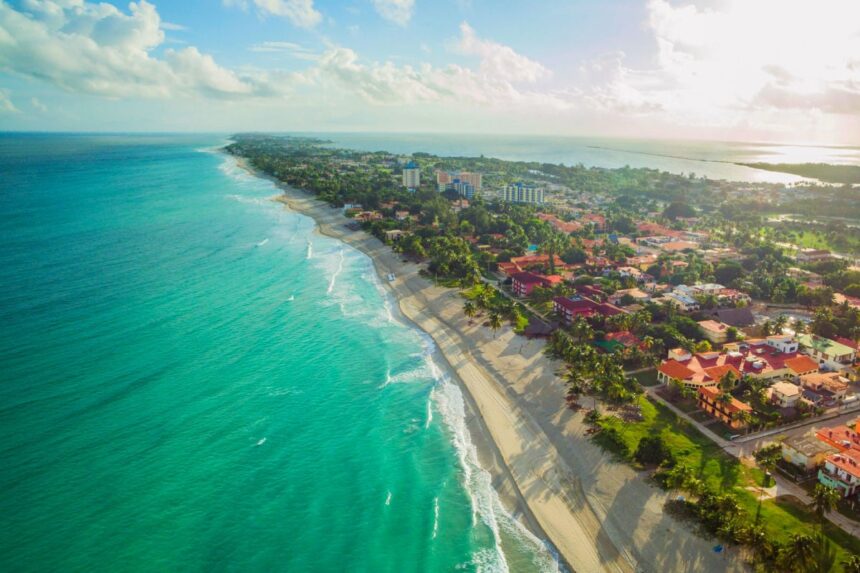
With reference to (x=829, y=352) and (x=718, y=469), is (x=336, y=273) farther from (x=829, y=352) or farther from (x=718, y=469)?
(x=829, y=352)

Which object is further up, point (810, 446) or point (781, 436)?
point (810, 446)

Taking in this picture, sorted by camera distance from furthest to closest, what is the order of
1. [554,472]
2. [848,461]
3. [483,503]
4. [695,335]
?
[695,335] → [554,472] → [848,461] → [483,503]

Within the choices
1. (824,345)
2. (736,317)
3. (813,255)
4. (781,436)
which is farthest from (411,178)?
(781,436)

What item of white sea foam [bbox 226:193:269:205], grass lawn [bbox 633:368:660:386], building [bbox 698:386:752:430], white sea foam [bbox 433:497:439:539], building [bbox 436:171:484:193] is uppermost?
building [bbox 436:171:484:193]

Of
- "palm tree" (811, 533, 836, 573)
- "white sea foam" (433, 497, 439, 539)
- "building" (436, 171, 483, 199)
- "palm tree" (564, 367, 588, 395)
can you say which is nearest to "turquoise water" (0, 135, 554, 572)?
"white sea foam" (433, 497, 439, 539)

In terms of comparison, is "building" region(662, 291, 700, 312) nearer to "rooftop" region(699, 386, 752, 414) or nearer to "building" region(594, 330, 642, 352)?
"building" region(594, 330, 642, 352)

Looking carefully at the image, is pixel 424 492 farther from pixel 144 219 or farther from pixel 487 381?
pixel 144 219

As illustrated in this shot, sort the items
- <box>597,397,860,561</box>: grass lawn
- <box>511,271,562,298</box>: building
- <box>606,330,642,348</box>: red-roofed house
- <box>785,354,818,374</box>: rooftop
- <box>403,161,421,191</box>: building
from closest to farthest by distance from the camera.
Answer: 1. <box>597,397,860,561</box>: grass lawn
2. <box>785,354,818,374</box>: rooftop
3. <box>606,330,642,348</box>: red-roofed house
4. <box>511,271,562,298</box>: building
5. <box>403,161,421,191</box>: building

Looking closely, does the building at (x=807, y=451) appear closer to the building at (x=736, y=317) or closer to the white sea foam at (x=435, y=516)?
the white sea foam at (x=435, y=516)
